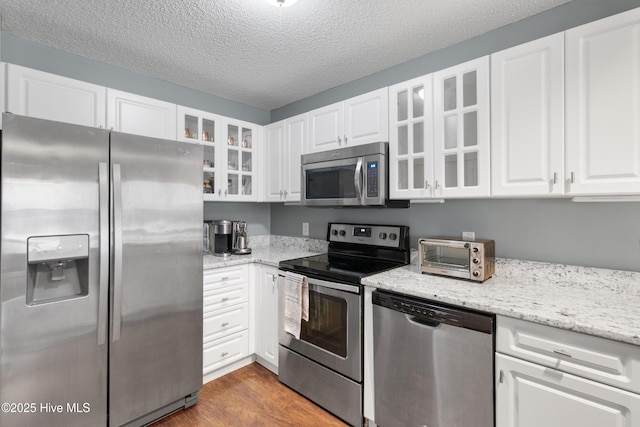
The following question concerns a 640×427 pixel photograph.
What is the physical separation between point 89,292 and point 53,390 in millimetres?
509

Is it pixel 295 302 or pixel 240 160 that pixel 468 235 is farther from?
pixel 240 160

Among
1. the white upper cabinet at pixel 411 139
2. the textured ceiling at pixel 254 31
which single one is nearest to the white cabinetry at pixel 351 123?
the white upper cabinet at pixel 411 139

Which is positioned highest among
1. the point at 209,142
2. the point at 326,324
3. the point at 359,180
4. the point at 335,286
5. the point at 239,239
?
the point at 209,142

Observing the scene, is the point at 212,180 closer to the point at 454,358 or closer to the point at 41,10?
the point at 41,10

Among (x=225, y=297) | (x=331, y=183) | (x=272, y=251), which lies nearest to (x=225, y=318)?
(x=225, y=297)

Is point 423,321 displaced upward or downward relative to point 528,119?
downward

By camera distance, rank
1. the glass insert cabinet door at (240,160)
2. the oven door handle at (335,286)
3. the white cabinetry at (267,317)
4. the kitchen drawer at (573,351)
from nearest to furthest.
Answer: the kitchen drawer at (573,351), the oven door handle at (335,286), the white cabinetry at (267,317), the glass insert cabinet door at (240,160)

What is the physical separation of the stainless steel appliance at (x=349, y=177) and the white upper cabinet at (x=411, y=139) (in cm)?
8

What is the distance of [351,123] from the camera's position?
2.44 meters

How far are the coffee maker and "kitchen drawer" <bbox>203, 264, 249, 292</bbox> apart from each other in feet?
1.04

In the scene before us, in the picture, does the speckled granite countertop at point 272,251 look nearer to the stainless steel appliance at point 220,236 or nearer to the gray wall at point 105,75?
the stainless steel appliance at point 220,236

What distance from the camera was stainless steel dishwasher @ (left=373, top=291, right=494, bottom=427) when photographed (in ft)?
4.67

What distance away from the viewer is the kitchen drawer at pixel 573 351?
111cm

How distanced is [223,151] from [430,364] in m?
2.41
